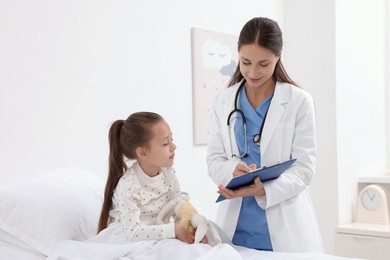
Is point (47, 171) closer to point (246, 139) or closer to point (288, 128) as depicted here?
point (246, 139)

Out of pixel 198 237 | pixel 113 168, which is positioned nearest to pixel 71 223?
pixel 113 168

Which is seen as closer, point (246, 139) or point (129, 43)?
point (246, 139)

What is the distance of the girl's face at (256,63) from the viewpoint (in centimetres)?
183

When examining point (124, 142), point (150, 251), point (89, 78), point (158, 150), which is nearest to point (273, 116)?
point (158, 150)

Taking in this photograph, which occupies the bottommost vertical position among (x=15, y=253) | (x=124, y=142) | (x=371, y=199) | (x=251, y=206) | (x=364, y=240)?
(x=364, y=240)

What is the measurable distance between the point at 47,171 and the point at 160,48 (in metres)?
0.92

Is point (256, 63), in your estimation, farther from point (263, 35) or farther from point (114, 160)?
point (114, 160)

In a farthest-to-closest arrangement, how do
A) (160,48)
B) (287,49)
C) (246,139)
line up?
(287,49) < (160,48) < (246,139)

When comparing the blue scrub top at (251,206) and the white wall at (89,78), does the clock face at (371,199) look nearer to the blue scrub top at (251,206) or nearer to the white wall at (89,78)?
the white wall at (89,78)

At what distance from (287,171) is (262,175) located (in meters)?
0.17

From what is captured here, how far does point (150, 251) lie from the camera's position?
5.14 feet

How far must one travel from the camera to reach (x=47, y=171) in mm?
2191

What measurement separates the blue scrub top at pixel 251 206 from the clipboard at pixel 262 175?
13cm

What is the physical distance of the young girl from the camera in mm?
1721
